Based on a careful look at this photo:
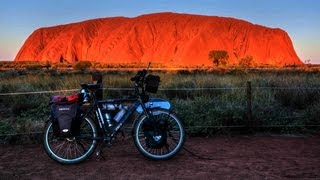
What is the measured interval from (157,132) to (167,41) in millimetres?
108079

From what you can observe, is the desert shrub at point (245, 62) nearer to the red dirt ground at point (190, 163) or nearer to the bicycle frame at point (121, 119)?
the red dirt ground at point (190, 163)

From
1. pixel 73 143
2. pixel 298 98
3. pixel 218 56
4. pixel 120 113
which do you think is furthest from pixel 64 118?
pixel 218 56

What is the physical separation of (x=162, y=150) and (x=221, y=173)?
136 cm

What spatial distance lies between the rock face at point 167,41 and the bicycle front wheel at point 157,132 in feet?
313

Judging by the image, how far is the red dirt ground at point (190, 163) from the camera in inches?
239

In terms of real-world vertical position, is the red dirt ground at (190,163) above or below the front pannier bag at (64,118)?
below

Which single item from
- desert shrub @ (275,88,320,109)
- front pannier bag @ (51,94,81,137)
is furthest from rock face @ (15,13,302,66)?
front pannier bag @ (51,94,81,137)

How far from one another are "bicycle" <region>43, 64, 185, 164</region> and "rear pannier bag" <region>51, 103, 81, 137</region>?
0.19 ft

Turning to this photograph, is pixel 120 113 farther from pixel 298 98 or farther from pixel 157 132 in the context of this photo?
pixel 298 98

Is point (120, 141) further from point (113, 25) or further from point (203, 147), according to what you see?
point (113, 25)

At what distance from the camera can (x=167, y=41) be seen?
114250 mm

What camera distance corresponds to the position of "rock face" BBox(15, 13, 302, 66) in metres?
109

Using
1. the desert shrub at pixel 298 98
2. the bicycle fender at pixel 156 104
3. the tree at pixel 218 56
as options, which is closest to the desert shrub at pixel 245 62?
the tree at pixel 218 56

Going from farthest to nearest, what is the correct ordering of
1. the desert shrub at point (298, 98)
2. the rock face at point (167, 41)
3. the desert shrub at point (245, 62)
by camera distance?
the rock face at point (167, 41) → the desert shrub at point (245, 62) → the desert shrub at point (298, 98)
